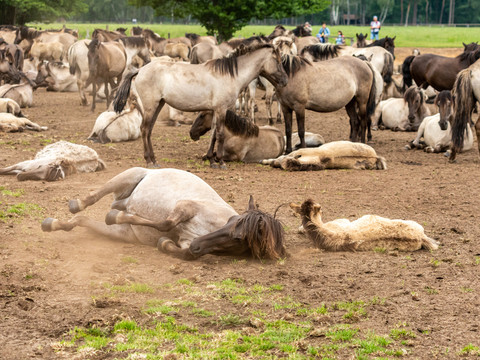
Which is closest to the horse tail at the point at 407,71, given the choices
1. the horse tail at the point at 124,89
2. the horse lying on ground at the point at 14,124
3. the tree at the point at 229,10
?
the horse lying on ground at the point at 14,124

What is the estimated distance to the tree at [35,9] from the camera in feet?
134

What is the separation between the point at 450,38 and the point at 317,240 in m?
55.6

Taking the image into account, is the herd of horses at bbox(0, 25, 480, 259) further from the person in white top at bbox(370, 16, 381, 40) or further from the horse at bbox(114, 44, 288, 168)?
the person in white top at bbox(370, 16, 381, 40)

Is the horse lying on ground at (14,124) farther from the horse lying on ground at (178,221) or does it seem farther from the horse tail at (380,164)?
the horse lying on ground at (178,221)

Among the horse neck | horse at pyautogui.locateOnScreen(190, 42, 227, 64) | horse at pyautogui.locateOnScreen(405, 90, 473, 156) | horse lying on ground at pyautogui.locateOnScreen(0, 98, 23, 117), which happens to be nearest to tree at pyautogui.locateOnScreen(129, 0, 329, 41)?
horse at pyautogui.locateOnScreen(190, 42, 227, 64)

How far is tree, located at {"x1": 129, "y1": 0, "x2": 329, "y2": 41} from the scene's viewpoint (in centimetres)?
3472

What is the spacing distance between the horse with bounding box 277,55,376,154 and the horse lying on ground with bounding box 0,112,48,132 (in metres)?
5.99

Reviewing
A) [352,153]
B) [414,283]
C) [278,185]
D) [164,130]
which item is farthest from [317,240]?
[164,130]

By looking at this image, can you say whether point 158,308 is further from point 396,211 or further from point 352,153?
point 352,153

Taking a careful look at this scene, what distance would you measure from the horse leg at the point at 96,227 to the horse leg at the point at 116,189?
141mm

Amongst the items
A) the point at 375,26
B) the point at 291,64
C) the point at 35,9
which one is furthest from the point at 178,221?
the point at 35,9

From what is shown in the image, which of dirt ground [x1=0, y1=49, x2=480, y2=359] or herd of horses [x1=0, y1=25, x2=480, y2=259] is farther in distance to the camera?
herd of horses [x1=0, y1=25, x2=480, y2=259]

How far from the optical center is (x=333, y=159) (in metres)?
12.0

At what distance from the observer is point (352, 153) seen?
1206cm
